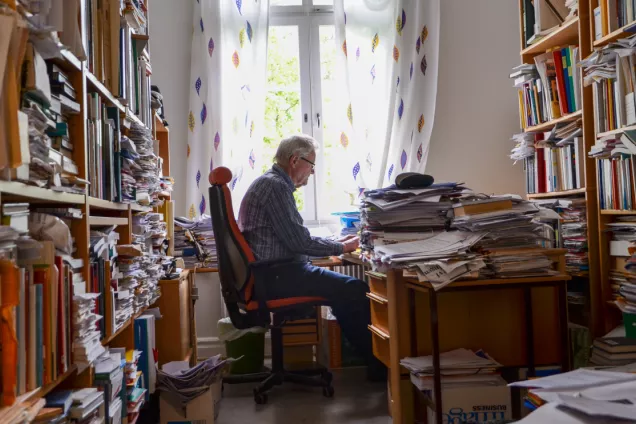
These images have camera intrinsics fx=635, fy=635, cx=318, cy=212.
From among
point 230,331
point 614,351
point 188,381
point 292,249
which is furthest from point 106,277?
point 614,351

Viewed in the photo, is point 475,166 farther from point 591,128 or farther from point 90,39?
point 90,39

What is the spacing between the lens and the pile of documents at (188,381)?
2510mm

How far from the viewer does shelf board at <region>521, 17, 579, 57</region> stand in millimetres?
3012

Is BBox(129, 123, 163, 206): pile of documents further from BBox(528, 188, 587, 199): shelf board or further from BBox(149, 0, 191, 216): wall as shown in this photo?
BBox(528, 188, 587, 199): shelf board

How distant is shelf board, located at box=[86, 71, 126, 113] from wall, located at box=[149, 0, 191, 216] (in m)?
1.75

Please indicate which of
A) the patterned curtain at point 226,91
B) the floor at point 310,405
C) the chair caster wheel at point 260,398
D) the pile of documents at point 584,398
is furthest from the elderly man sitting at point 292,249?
the pile of documents at point 584,398

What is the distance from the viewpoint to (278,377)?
307 centimetres

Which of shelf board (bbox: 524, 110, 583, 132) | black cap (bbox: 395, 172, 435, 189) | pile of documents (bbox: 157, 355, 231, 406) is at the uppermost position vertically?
shelf board (bbox: 524, 110, 583, 132)

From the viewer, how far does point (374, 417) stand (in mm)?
2703

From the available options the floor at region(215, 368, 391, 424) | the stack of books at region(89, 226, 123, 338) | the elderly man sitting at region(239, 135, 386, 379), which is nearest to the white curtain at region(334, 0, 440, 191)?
the elderly man sitting at region(239, 135, 386, 379)

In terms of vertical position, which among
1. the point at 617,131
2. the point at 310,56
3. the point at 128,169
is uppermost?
the point at 310,56

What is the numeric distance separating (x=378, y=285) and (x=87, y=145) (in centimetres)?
125

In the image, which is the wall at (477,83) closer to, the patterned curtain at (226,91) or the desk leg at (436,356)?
the patterned curtain at (226,91)

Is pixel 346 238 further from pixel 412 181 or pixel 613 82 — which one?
pixel 613 82
